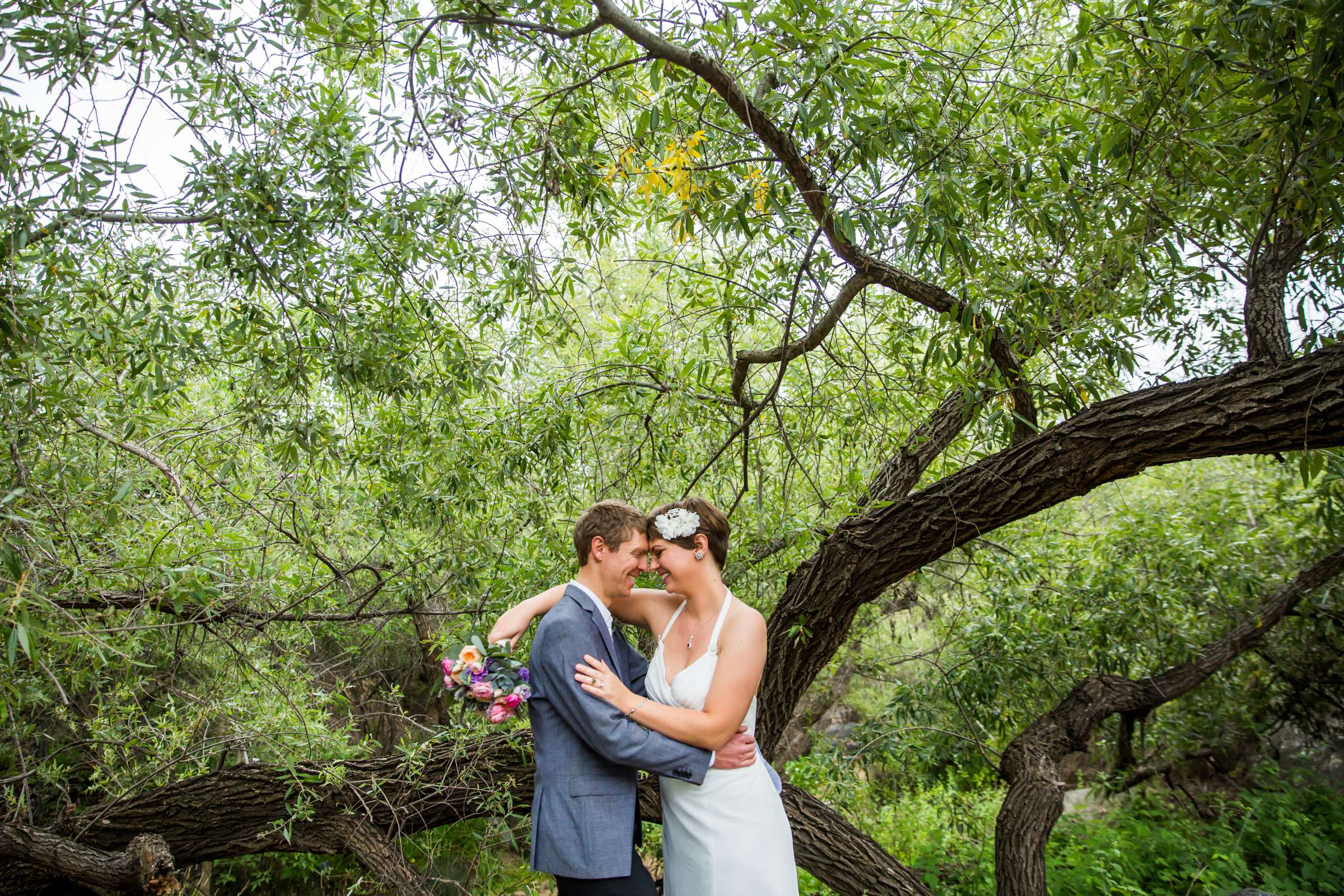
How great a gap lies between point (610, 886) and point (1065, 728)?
12.0 ft

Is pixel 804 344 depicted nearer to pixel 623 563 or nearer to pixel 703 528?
pixel 703 528

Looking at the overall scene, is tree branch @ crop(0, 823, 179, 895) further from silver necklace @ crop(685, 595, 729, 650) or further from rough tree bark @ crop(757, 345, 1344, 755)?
silver necklace @ crop(685, 595, 729, 650)

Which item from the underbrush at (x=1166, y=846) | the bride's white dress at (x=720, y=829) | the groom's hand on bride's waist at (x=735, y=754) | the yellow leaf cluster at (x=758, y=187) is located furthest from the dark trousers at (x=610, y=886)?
the underbrush at (x=1166, y=846)

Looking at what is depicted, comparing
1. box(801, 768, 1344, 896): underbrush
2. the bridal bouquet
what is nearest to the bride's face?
the bridal bouquet

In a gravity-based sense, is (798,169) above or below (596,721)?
above

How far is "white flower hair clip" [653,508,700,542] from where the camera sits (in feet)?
8.52

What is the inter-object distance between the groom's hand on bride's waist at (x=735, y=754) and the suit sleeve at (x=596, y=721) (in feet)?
0.26

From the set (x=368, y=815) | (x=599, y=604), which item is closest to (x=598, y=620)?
(x=599, y=604)

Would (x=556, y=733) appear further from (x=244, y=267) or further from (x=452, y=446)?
(x=244, y=267)

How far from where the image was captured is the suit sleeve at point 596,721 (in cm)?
229

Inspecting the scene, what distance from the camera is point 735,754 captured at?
8.38 ft

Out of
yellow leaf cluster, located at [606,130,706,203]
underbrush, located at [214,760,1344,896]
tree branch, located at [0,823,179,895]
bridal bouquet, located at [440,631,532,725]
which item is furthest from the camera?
underbrush, located at [214,760,1344,896]

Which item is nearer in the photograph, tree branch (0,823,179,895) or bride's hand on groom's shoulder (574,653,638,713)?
bride's hand on groom's shoulder (574,653,638,713)

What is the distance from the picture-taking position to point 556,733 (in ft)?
7.99
